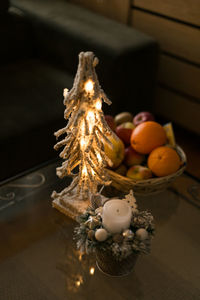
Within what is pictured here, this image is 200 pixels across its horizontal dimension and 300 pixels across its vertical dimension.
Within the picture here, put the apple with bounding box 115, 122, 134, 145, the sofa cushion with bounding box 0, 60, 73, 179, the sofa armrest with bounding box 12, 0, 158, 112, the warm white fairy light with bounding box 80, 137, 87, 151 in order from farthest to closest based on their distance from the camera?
the sofa armrest with bounding box 12, 0, 158, 112, the sofa cushion with bounding box 0, 60, 73, 179, the apple with bounding box 115, 122, 134, 145, the warm white fairy light with bounding box 80, 137, 87, 151

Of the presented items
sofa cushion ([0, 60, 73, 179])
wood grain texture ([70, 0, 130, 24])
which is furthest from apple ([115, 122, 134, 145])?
wood grain texture ([70, 0, 130, 24])

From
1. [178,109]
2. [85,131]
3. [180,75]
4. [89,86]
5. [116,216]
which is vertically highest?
[89,86]

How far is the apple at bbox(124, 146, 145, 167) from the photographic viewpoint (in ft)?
3.86

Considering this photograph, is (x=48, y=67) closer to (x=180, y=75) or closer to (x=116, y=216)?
(x=180, y=75)

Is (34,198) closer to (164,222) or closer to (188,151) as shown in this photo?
(164,222)

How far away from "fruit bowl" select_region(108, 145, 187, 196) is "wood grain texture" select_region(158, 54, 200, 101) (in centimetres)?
102

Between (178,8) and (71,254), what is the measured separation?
1.46m

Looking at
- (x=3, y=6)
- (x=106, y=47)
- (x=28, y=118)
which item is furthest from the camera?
(x=3, y=6)

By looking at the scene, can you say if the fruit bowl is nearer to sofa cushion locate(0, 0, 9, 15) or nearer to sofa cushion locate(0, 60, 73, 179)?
sofa cushion locate(0, 60, 73, 179)

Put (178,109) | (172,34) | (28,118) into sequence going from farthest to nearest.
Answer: (178,109)
(172,34)
(28,118)

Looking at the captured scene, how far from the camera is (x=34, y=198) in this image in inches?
46.3

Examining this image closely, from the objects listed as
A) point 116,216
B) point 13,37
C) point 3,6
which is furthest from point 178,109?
point 116,216

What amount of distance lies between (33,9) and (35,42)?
170 millimetres

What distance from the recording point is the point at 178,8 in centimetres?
198
